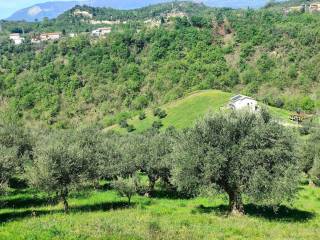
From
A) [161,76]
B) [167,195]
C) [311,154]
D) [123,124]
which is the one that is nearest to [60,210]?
[167,195]

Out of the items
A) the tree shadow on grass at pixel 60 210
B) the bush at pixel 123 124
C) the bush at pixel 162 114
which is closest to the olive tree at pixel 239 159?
the tree shadow on grass at pixel 60 210

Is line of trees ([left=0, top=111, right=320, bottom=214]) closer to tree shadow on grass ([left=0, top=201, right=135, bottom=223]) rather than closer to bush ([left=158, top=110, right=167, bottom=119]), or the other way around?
tree shadow on grass ([left=0, top=201, right=135, bottom=223])

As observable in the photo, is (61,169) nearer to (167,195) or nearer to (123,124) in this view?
(167,195)

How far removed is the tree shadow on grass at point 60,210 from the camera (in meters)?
33.3

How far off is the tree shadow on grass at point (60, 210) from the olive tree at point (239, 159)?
666 centimetres

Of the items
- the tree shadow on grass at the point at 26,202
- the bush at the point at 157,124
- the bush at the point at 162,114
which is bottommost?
the bush at the point at 157,124

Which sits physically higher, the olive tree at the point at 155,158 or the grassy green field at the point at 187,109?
the olive tree at the point at 155,158

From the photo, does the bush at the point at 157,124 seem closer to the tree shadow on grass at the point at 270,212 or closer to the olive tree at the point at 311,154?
the olive tree at the point at 311,154

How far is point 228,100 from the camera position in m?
120

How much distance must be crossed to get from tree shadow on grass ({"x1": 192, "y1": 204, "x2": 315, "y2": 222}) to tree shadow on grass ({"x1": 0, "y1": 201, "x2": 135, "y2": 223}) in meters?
6.81

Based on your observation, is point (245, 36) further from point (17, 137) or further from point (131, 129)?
point (17, 137)

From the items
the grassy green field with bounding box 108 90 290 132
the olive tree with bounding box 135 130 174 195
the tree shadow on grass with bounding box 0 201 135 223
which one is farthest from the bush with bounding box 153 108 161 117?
the tree shadow on grass with bounding box 0 201 135 223

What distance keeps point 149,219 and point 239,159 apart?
791 centimetres

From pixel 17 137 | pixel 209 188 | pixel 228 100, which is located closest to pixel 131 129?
pixel 228 100
